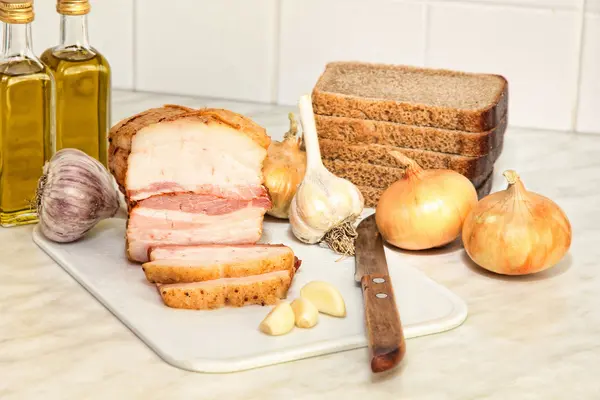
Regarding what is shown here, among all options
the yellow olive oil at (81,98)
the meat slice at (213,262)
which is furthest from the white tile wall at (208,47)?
the meat slice at (213,262)

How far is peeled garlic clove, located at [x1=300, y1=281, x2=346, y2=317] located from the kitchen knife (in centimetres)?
3

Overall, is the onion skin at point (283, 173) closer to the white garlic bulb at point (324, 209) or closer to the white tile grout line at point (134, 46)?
the white garlic bulb at point (324, 209)

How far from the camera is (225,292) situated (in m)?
1.30

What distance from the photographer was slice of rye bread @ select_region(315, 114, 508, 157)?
1.64 metres

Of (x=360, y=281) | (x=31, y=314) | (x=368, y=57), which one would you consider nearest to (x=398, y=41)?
(x=368, y=57)

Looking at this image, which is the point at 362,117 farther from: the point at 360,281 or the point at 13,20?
the point at 13,20

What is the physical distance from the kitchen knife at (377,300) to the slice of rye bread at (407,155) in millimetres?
130

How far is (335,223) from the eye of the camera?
1503 mm

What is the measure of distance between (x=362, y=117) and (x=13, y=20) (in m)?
0.56

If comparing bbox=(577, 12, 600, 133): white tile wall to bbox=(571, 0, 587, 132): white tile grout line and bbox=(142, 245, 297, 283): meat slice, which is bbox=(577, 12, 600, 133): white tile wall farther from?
bbox=(142, 245, 297, 283): meat slice

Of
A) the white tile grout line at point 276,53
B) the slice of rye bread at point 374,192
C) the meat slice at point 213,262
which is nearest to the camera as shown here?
the meat slice at point 213,262

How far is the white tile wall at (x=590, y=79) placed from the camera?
201 centimetres

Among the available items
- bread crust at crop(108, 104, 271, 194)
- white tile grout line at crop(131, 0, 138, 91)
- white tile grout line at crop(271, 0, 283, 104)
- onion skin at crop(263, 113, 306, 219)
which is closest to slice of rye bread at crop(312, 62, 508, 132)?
onion skin at crop(263, 113, 306, 219)

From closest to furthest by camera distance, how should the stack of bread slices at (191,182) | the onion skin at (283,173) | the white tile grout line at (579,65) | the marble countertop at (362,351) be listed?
1. the marble countertop at (362,351)
2. the stack of bread slices at (191,182)
3. the onion skin at (283,173)
4. the white tile grout line at (579,65)
